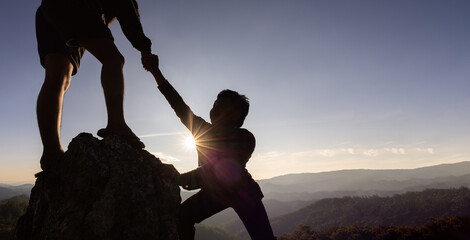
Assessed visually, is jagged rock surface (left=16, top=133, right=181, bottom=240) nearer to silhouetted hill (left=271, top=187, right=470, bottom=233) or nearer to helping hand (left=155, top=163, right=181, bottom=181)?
helping hand (left=155, top=163, right=181, bottom=181)

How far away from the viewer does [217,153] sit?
10.6 ft

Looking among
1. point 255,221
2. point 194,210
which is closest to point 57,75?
point 194,210

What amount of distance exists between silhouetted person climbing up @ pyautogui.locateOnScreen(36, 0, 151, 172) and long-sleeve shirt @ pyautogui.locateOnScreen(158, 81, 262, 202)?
2.71 ft

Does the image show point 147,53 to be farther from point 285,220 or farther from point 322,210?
point 285,220

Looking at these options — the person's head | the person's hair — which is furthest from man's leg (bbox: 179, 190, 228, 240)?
the person's hair

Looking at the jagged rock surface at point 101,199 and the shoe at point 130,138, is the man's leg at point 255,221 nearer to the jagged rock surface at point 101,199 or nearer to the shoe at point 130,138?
the jagged rock surface at point 101,199

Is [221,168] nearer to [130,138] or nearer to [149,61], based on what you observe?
[130,138]

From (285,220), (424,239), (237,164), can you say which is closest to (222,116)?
(237,164)

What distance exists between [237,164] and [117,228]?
1573 millimetres

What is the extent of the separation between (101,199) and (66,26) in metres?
1.93

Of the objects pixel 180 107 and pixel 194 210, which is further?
pixel 180 107

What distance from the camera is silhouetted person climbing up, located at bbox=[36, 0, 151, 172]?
229cm

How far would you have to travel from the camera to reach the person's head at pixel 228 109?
3.51 metres

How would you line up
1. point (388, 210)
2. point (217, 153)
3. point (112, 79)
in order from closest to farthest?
point (112, 79) < point (217, 153) < point (388, 210)
